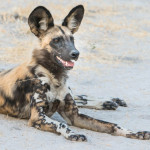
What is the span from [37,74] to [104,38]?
5.57 meters

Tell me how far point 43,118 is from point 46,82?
39cm

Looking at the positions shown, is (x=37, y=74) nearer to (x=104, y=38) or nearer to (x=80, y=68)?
(x=80, y=68)

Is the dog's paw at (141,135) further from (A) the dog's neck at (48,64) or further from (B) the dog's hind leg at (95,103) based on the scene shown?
(B) the dog's hind leg at (95,103)

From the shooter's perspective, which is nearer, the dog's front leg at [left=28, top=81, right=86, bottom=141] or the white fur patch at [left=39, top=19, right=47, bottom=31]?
the dog's front leg at [left=28, top=81, right=86, bottom=141]

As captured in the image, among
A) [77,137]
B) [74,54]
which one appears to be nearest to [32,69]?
[74,54]

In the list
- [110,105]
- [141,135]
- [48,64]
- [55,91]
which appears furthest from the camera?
[110,105]

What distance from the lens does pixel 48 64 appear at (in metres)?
4.18

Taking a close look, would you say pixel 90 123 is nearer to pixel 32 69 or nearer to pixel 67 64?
pixel 67 64

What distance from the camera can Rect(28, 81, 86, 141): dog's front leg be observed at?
11.7 ft

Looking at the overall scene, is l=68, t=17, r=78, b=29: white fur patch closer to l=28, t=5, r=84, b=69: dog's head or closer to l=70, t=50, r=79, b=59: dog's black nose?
l=28, t=5, r=84, b=69: dog's head

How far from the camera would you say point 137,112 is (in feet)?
15.5

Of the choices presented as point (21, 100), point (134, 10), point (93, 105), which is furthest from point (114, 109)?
point (134, 10)

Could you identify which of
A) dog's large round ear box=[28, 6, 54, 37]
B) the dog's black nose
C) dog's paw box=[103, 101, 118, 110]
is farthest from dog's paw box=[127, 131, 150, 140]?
dog's large round ear box=[28, 6, 54, 37]

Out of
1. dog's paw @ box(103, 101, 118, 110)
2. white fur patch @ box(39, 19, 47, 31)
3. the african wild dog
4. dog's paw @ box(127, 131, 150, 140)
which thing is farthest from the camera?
dog's paw @ box(103, 101, 118, 110)
